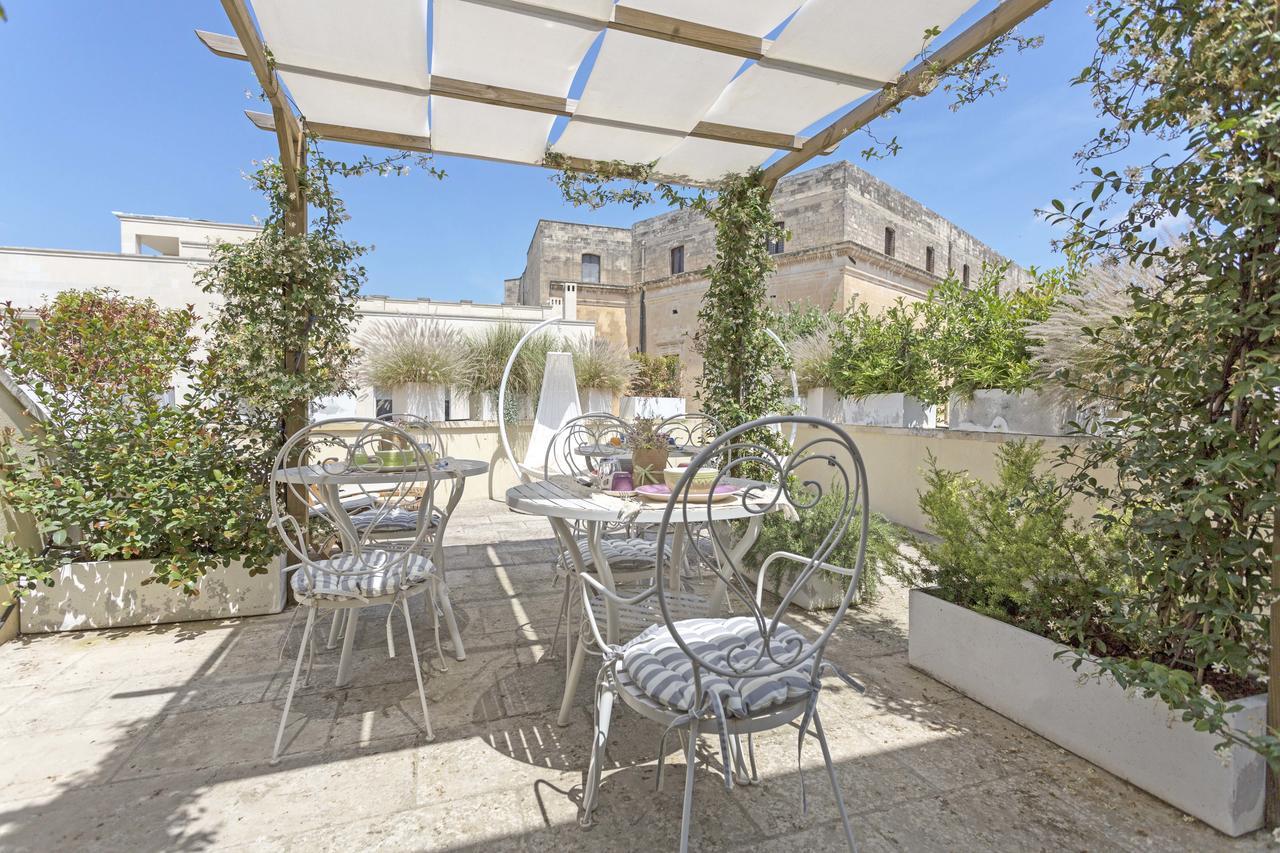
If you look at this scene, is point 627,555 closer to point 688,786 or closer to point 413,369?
point 688,786

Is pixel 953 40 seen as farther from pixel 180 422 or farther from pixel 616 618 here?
pixel 180 422

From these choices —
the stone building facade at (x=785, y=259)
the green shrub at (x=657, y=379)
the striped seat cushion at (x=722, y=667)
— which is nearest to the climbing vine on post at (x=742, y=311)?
the striped seat cushion at (x=722, y=667)

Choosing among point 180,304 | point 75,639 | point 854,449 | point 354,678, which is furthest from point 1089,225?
point 180,304

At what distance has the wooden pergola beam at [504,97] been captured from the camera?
2.52 m

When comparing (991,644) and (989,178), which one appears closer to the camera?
(991,644)

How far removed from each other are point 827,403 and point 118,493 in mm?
5219

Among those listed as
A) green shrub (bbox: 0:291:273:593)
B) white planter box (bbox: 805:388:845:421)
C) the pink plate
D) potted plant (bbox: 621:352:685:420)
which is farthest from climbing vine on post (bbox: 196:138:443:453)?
potted plant (bbox: 621:352:685:420)

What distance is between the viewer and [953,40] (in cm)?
250

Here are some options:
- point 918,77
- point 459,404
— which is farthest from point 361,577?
point 459,404

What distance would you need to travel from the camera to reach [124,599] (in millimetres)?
2676

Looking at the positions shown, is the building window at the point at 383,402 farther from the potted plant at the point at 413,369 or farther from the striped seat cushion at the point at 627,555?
the striped seat cushion at the point at 627,555

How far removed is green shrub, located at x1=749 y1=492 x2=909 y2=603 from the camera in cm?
281

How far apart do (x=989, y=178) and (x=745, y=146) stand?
13.9 meters

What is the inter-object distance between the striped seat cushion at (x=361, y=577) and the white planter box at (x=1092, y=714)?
1828 mm
